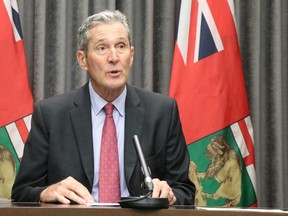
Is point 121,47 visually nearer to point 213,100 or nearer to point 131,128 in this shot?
point 131,128

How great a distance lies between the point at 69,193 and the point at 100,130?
0.56 metres

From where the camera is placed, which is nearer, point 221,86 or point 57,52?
point 221,86

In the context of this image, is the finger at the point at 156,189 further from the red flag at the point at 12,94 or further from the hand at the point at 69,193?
the red flag at the point at 12,94

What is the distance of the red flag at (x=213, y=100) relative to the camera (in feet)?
11.3

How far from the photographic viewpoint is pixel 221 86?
11.5ft

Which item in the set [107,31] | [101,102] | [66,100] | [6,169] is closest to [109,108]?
[101,102]

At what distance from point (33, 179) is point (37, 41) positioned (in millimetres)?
1504

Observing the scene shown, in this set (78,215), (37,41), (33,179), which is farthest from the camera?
(37,41)

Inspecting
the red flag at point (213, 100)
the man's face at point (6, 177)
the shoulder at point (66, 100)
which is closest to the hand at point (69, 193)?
the shoulder at point (66, 100)

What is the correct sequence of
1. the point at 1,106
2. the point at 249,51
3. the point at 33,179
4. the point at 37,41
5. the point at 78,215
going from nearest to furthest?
the point at 78,215 < the point at 33,179 < the point at 1,106 < the point at 37,41 < the point at 249,51

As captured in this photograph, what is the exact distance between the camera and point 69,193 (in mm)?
2115

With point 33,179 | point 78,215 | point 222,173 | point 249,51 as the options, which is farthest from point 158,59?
point 78,215

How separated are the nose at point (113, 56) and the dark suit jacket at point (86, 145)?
0.65ft

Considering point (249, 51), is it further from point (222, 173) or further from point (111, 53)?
point (111, 53)
